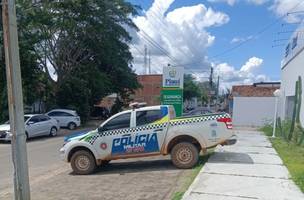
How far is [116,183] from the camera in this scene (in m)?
11.0

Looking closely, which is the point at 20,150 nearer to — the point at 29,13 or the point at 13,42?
the point at 13,42

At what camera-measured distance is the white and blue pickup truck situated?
41.2 feet

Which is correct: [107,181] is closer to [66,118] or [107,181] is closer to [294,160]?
[294,160]

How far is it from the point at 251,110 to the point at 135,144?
29.3 metres

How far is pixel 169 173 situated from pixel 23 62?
70.7ft

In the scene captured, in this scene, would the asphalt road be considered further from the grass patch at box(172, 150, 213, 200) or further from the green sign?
the green sign

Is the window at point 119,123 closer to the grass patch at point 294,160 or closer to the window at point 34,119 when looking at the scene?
the grass patch at point 294,160

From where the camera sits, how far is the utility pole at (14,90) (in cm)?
686

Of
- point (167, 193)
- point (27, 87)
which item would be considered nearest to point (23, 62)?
point (27, 87)

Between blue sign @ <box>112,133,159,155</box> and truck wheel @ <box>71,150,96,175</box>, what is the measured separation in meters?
0.74

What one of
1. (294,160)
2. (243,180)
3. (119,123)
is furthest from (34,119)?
(243,180)

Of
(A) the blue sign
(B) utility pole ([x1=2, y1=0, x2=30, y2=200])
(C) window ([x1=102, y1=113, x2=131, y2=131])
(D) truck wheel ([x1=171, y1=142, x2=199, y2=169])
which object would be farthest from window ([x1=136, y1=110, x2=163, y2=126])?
(B) utility pole ([x1=2, y1=0, x2=30, y2=200])

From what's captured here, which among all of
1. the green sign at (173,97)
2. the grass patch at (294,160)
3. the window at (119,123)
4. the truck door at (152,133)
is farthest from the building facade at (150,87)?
the truck door at (152,133)

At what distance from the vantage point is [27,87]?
31.0 metres
